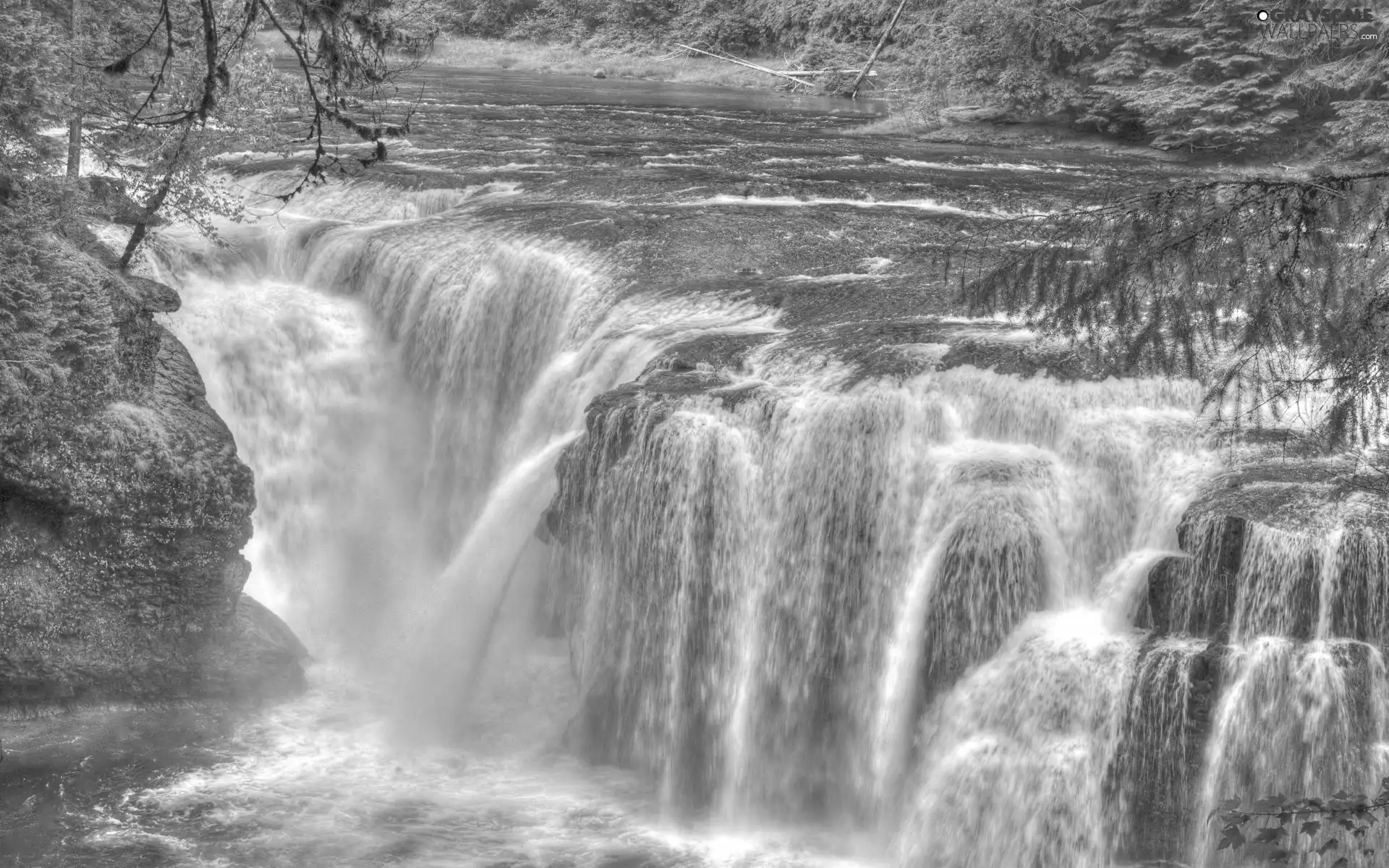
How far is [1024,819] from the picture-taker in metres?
8.92

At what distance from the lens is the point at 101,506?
1148 centimetres

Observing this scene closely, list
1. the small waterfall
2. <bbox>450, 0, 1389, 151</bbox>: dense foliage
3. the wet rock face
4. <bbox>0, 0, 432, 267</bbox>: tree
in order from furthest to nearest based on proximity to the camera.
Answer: <bbox>450, 0, 1389, 151</bbox>: dense foliage
<bbox>0, 0, 432, 267</bbox>: tree
the wet rock face
the small waterfall

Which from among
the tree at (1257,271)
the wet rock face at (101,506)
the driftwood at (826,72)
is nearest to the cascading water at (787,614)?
the wet rock face at (101,506)

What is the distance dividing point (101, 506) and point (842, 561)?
19.2 feet

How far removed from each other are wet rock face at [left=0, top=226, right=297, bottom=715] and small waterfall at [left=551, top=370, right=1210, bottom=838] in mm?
3094

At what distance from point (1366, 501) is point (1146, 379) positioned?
6.96 ft

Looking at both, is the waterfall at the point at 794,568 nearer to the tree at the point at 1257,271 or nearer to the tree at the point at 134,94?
the tree at the point at 134,94

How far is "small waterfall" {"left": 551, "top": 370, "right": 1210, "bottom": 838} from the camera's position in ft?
31.6

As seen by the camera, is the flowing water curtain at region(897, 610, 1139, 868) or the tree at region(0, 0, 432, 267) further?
the tree at region(0, 0, 432, 267)

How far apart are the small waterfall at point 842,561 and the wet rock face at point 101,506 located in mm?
3094

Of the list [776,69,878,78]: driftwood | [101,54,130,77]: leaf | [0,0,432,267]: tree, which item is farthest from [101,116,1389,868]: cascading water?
[776,69,878,78]: driftwood

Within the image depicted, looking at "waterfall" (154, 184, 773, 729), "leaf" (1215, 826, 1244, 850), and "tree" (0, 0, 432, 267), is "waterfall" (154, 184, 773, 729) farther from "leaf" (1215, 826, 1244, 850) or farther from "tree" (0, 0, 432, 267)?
"leaf" (1215, 826, 1244, 850)

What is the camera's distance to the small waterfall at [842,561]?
9.63m

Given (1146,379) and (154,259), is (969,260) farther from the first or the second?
(154,259)
